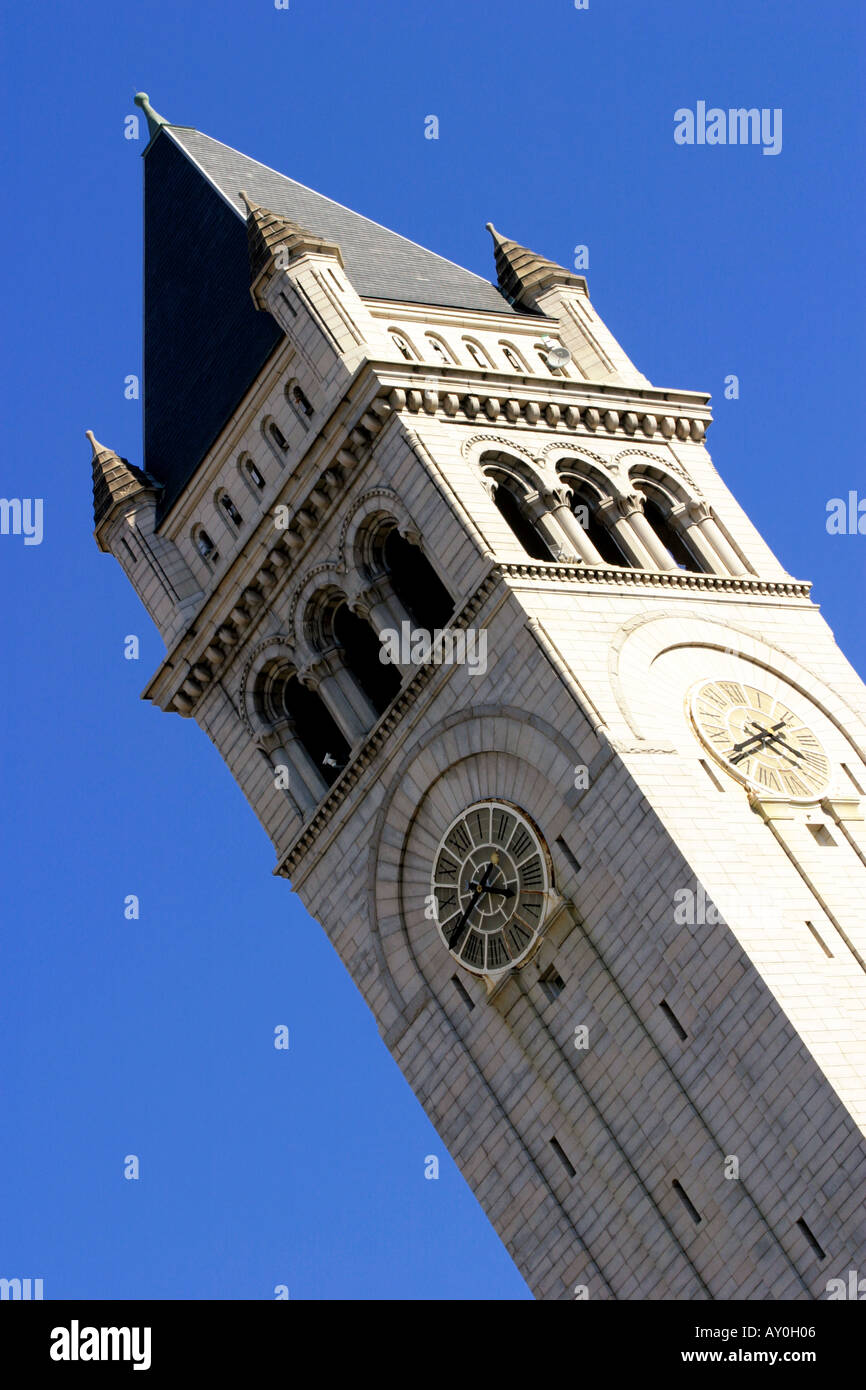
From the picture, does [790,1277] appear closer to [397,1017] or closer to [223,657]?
[397,1017]

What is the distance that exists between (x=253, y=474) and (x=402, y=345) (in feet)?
15.5

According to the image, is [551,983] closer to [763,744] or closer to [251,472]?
[763,744]

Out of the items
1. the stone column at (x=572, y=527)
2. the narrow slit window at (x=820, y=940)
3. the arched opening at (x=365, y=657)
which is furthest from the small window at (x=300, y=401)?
the narrow slit window at (x=820, y=940)

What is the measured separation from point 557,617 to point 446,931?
7239mm

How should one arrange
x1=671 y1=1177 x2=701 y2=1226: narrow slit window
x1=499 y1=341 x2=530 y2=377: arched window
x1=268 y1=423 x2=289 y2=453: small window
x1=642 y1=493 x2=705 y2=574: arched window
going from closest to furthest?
x1=671 y1=1177 x2=701 y2=1226: narrow slit window, x1=642 y1=493 x2=705 y2=574: arched window, x1=268 y1=423 x2=289 y2=453: small window, x1=499 y1=341 x2=530 y2=377: arched window

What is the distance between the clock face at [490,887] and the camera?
59.7m

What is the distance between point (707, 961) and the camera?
55.8 meters

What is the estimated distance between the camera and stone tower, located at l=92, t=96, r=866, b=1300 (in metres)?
56.0

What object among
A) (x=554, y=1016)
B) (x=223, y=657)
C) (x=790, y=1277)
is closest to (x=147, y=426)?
(x=223, y=657)

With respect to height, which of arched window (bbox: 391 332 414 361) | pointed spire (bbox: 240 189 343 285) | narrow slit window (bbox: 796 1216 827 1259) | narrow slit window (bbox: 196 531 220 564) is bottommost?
narrow slit window (bbox: 796 1216 827 1259)

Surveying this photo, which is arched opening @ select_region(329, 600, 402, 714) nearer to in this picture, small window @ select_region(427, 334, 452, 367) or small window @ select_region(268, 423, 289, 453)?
small window @ select_region(268, 423, 289, 453)

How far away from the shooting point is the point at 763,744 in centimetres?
6116

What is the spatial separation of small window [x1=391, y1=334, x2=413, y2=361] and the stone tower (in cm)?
7

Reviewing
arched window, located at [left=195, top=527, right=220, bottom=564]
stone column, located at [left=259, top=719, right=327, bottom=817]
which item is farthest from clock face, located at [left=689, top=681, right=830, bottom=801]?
arched window, located at [left=195, top=527, right=220, bottom=564]
